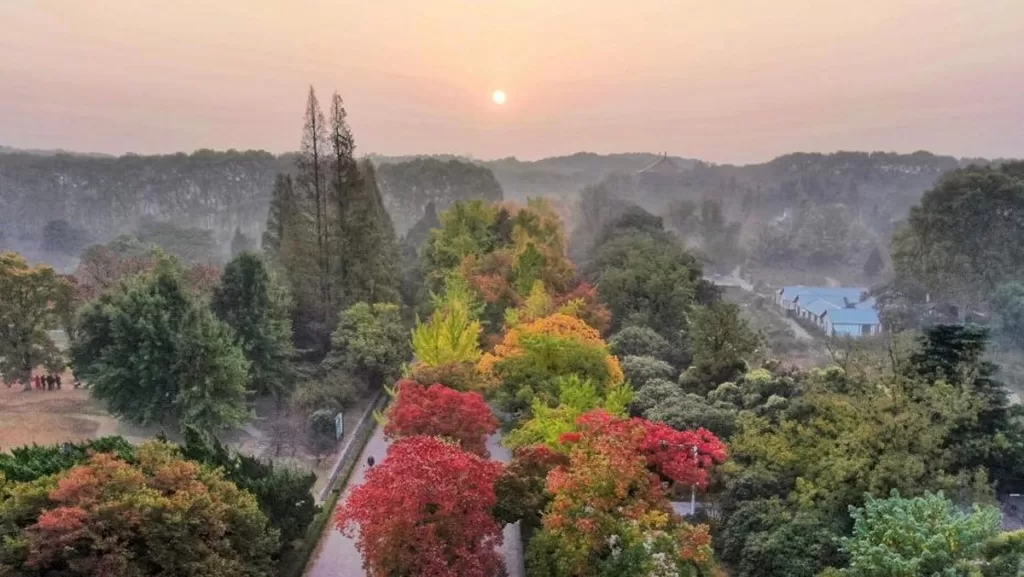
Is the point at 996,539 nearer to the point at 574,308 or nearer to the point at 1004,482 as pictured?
the point at 1004,482

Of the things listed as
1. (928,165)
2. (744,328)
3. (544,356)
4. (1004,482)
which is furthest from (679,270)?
(928,165)

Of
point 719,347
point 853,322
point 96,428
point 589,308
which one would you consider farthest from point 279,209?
point 853,322

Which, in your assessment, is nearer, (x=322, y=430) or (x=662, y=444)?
(x=662, y=444)

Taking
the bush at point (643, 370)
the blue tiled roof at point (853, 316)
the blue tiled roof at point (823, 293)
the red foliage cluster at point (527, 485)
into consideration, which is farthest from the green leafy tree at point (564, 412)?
the blue tiled roof at point (823, 293)

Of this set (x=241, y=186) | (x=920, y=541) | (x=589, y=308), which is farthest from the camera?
(x=241, y=186)

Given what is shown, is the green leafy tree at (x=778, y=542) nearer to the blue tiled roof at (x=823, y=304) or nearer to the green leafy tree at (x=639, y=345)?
the green leafy tree at (x=639, y=345)

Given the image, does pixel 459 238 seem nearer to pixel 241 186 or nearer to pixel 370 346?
pixel 370 346

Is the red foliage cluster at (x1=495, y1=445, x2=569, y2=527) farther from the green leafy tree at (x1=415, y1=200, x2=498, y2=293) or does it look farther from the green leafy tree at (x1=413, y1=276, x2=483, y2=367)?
the green leafy tree at (x1=415, y1=200, x2=498, y2=293)

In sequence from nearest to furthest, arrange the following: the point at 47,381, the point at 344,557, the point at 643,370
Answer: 1. the point at 344,557
2. the point at 643,370
3. the point at 47,381
